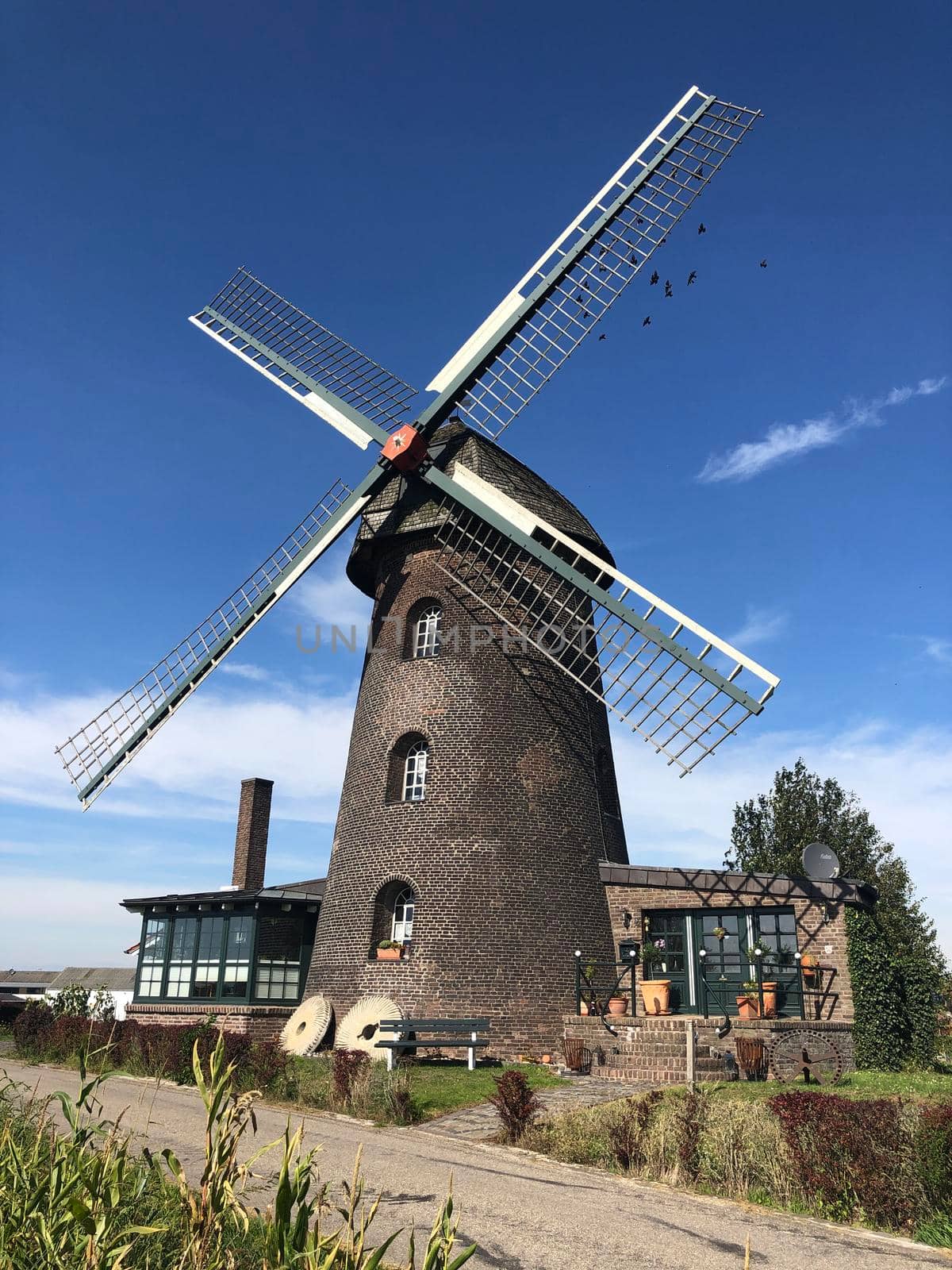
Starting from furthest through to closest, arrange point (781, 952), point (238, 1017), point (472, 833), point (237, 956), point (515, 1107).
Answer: point (237, 956) → point (238, 1017) → point (472, 833) → point (781, 952) → point (515, 1107)

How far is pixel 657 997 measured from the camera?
16.4m

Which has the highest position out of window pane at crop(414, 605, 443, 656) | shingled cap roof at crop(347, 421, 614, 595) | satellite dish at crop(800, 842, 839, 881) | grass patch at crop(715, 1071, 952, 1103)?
shingled cap roof at crop(347, 421, 614, 595)

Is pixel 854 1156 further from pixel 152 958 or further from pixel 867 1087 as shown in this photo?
pixel 152 958

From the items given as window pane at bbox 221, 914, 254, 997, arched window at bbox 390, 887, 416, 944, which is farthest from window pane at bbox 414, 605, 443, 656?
window pane at bbox 221, 914, 254, 997

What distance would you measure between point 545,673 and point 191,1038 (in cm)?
868

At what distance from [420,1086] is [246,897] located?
850 cm

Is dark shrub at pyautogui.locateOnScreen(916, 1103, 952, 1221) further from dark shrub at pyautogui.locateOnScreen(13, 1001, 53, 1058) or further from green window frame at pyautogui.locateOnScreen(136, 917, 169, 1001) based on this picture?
green window frame at pyautogui.locateOnScreen(136, 917, 169, 1001)

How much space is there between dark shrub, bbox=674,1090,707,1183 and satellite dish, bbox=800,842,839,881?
7.66 m

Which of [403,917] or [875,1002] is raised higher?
[403,917]

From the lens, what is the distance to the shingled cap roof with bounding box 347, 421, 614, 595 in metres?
19.2

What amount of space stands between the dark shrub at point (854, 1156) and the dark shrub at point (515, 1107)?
305 centimetres

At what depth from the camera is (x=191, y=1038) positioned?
1543 centimetres

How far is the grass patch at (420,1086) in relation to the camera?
12688 mm

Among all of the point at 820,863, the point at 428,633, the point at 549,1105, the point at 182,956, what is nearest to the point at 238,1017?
the point at 182,956
